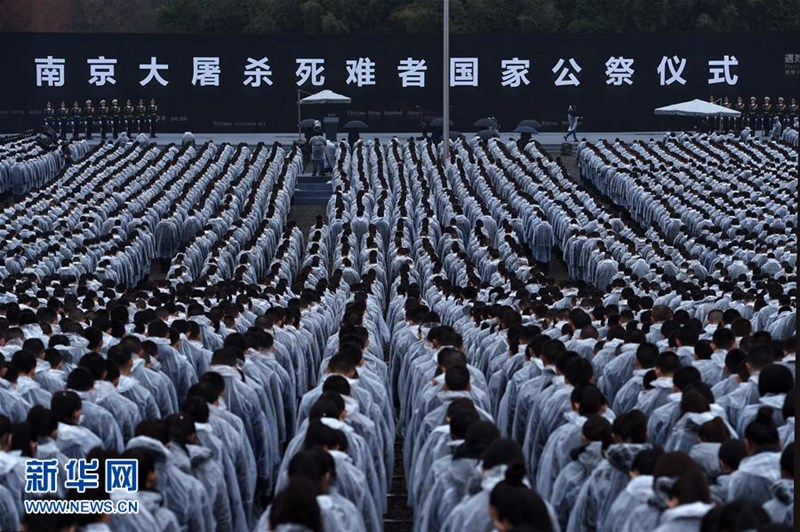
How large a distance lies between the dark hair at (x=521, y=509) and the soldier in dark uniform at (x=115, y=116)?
3476 centimetres

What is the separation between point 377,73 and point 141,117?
271 inches

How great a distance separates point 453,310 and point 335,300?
1698 mm

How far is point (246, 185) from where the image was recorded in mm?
25781

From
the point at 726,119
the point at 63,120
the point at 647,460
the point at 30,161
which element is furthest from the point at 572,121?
the point at 647,460

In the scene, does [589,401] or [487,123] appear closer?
[589,401]

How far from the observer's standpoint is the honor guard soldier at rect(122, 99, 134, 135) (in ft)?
129

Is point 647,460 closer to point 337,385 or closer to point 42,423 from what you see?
point 337,385

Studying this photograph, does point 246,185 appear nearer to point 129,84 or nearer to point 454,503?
point 129,84

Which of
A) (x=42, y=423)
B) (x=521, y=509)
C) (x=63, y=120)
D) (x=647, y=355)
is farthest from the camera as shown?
(x=63, y=120)

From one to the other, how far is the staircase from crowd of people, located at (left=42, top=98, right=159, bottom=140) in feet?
35.9

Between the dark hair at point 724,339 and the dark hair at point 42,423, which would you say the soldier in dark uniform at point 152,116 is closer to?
the dark hair at point 724,339

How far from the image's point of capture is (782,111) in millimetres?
38906

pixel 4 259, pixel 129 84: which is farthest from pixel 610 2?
pixel 4 259

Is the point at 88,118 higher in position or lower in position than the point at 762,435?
higher
